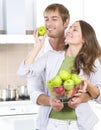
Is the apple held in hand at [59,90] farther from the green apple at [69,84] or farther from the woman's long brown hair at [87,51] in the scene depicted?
the woman's long brown hair at [87,51]

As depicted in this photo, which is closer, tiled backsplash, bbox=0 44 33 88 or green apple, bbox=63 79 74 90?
green apple, bbox=63 79 74 90

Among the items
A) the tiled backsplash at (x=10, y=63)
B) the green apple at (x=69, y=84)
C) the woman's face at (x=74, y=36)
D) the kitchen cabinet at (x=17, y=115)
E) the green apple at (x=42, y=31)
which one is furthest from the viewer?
the tiled backsplash at (x=10, y=63)

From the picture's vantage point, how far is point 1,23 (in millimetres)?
3297

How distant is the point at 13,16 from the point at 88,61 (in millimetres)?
1726

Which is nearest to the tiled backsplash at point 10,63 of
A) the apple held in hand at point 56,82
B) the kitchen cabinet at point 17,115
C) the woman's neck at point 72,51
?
the kitchen cabinet at point 17,115

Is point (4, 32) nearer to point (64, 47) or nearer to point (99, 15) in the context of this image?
point (99, 15)

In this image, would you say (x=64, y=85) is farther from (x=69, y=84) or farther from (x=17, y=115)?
(x=17, y=115)

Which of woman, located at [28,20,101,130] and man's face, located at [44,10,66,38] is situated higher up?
man's face, located at [44,10,66,38]

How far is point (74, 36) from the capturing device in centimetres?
164

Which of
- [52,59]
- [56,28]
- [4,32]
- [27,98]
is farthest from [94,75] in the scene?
[4,32]

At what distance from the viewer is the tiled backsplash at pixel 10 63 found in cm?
349

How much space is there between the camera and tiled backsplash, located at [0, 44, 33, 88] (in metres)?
3.49

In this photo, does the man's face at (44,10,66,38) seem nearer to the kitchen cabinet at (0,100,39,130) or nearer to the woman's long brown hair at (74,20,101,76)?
the woman's long brown hair at (74,20,101,76)

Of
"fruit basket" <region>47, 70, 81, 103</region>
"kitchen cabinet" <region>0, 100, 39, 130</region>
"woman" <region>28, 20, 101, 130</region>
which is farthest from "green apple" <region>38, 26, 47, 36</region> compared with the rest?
"kitchen cabinet" <region>0, 100, 39, 130</region>
